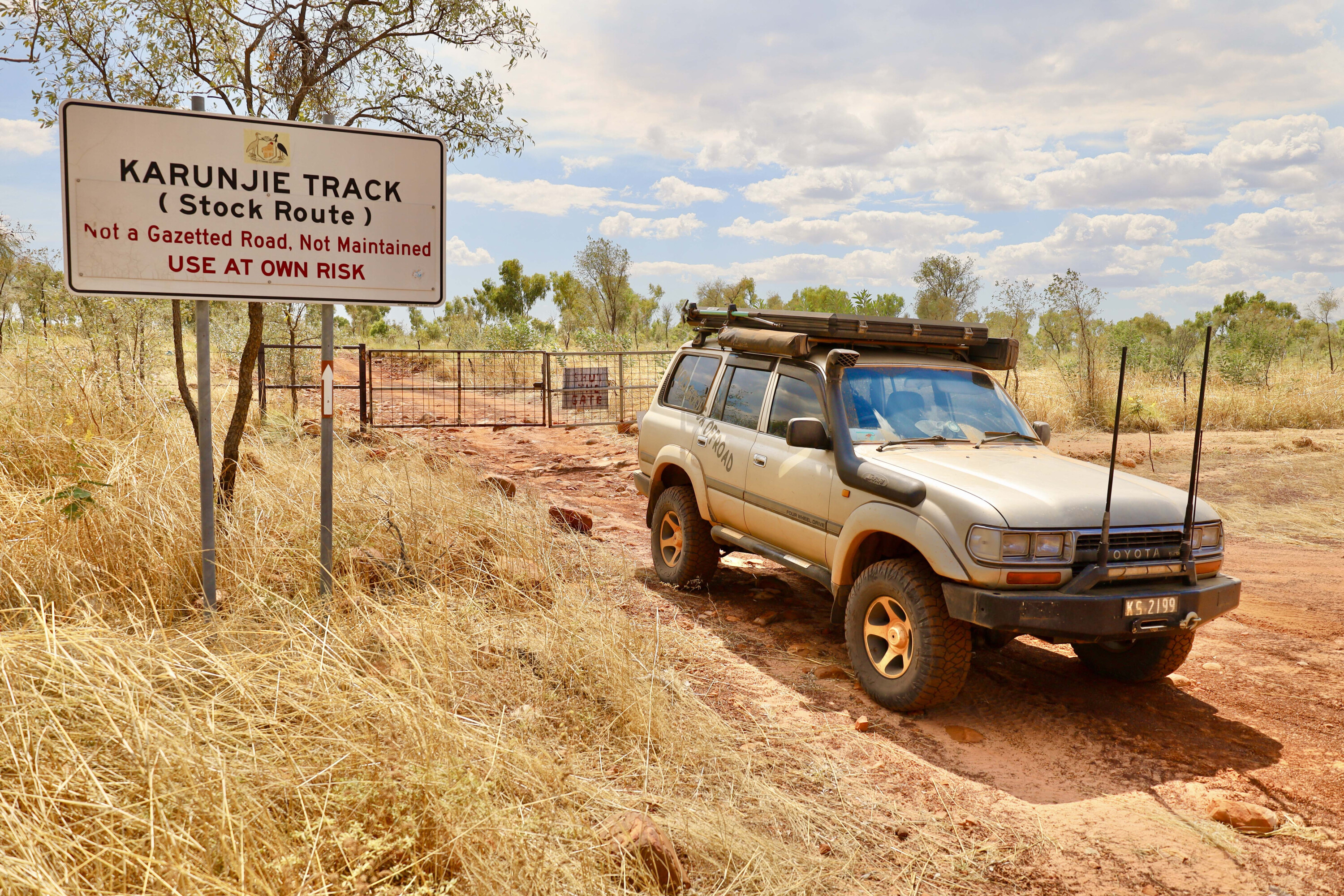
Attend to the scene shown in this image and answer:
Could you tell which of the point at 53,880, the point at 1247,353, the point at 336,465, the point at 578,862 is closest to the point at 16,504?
the point at 336,465

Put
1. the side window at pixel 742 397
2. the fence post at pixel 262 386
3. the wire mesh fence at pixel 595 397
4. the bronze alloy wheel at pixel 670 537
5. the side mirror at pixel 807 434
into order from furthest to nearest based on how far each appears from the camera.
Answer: the wire mesh fence at pixel 595 397 < the fence post at pixel 262 386 < the bronze alloy wheel at pixel 670 537 < the side window at pixel 742 397 < the side mirror at pixel 807 434

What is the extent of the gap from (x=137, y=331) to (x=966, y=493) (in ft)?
37.4

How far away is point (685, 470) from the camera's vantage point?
22.4 feet

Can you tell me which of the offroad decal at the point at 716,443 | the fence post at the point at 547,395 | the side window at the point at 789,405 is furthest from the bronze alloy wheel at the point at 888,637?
the fence post at the point at 547,395

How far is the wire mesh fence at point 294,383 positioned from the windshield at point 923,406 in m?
10.1

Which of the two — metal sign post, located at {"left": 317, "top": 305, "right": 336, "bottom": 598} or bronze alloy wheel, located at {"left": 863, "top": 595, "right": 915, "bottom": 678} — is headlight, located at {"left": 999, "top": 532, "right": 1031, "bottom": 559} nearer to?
bronze alloy wheel, located at {"left": 863, "top": 595, "right": 915, "bottom": 678}

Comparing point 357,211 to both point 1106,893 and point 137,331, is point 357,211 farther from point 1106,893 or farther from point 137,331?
point 137,331

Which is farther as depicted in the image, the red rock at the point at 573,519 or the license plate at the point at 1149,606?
the red rock at the point at 573,519

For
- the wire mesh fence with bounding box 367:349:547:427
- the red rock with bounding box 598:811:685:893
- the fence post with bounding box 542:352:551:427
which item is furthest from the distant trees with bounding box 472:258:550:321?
the red rock with bounding box 598:811:685:893

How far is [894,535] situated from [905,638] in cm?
55

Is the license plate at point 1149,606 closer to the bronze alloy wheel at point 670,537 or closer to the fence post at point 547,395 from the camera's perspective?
the bronze alloy wheel at point 670,537

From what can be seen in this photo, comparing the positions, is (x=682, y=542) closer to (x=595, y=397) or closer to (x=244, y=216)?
(x=244, y=216)

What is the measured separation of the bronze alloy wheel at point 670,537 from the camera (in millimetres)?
7022

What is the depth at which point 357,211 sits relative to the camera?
4.96 meters
